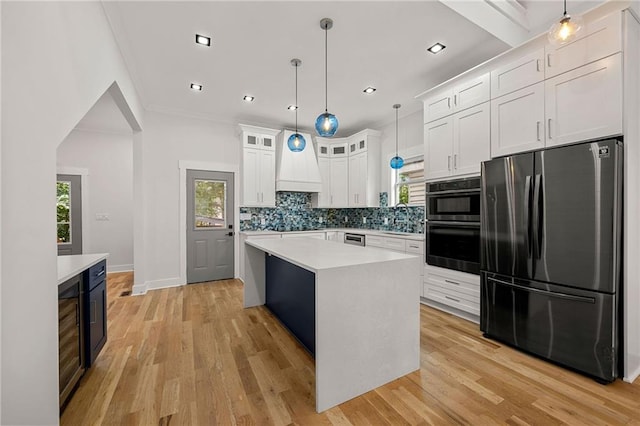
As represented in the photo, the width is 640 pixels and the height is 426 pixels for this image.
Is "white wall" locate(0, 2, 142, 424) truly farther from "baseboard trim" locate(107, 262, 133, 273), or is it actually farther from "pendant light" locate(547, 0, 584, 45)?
"baseboard trim" locate(107, 262, 133, 273)

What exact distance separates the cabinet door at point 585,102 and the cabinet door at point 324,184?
3873mm

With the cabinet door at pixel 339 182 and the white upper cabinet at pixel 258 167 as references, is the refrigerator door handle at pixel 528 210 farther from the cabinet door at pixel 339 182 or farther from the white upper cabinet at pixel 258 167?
the white upper cabinet at pixel 258 167

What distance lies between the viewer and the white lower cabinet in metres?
3.08

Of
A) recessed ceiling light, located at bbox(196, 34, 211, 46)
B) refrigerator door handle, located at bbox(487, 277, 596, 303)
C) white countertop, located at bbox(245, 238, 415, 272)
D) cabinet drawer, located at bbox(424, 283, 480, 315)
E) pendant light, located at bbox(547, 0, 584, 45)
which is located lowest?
cabinet drawer, located at bbox(424, 283, 480, 315)

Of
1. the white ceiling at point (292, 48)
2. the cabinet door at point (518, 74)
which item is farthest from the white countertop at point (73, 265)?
the cabinet door at point (518, 74)

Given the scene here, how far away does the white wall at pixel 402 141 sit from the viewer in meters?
4.66

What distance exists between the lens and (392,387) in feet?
6.68

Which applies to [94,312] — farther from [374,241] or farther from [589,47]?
[589,47]

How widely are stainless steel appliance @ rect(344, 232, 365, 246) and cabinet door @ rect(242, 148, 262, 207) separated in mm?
1779

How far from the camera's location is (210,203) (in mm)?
5117

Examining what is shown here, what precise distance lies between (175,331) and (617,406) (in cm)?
366

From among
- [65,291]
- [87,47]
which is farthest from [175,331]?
[87,47]

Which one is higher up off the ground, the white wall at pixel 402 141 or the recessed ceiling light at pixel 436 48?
the recessed ceiling light at pixel 436 48

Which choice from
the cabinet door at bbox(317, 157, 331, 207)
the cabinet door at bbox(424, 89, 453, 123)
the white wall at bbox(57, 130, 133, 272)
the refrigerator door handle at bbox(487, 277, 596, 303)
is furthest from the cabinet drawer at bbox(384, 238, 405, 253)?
the white wall at bbox(57, 130, 133, 272)
